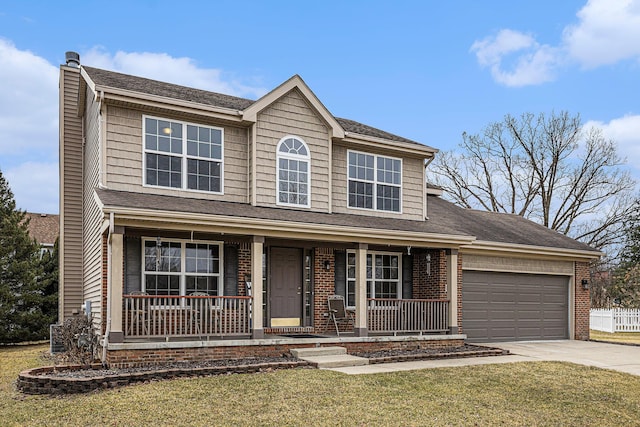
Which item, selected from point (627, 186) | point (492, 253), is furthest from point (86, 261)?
point (627, 186)

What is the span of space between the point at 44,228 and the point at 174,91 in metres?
20.0

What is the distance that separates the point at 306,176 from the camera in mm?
13305

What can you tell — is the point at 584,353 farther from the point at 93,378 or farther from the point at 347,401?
the point at 93,378

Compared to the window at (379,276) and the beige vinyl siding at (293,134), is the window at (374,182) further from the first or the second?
the window at (379,276)

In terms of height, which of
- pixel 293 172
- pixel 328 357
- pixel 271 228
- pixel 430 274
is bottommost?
pixel 328 357

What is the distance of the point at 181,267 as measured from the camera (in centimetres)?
1185

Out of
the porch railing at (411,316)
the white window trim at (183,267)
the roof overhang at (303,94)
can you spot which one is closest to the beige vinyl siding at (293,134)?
the roof overhang at (303,94)

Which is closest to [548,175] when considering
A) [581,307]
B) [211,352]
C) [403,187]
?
[581,307]

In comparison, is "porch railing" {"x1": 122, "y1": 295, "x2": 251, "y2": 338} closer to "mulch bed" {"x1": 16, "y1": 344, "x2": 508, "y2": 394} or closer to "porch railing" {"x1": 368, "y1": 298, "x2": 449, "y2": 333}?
"mulch bed" {"x1": 16, "y1": 344, "x2": 508, "y2": 394}

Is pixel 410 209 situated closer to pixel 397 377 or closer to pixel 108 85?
pixel 397 377

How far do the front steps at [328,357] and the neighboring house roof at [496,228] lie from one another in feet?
18.3

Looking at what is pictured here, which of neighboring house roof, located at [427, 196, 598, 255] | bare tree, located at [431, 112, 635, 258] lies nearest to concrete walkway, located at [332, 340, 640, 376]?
neighboring house roof, located at [427, 196, 598, 255]

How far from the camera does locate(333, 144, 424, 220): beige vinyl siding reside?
45.9ft

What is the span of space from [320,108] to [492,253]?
6.26m
